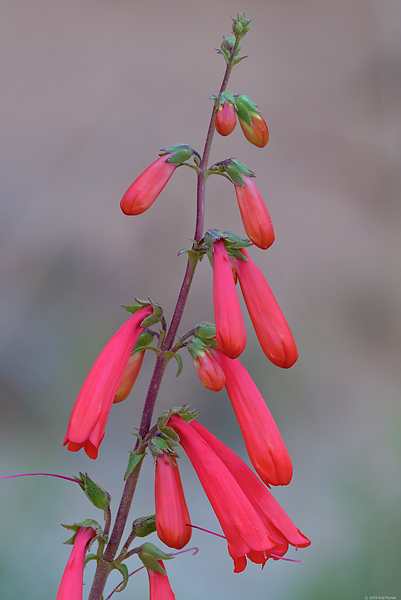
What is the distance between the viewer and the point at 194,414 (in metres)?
0.44

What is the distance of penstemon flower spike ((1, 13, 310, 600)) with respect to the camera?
0.40 metres

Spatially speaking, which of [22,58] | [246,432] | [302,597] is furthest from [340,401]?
[22,58]

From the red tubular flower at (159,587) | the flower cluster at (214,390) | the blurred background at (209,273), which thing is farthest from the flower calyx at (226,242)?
the blurred background at (209,273)

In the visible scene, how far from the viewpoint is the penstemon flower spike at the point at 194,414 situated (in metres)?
0.40

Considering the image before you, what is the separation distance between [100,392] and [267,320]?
128 mm

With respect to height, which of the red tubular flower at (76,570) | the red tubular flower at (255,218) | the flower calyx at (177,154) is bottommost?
the red tubular flower at (76,570)

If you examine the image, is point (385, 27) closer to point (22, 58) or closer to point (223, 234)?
point (22, 58)

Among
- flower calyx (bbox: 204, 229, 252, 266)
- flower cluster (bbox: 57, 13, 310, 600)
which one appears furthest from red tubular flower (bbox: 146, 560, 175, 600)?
flower calyx (bbox: 204, 229, 252, 266)

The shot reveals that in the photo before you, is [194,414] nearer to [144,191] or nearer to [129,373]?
[129,373]

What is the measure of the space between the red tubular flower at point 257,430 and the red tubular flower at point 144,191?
0.41 feet

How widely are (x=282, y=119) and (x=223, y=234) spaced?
34.7 inches

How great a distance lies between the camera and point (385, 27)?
1215 millimetres

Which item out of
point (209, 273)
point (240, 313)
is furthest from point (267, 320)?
point (209, 273)

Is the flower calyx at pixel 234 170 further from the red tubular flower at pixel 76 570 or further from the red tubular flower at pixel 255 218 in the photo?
the red tubular flower at pixel 76 570
